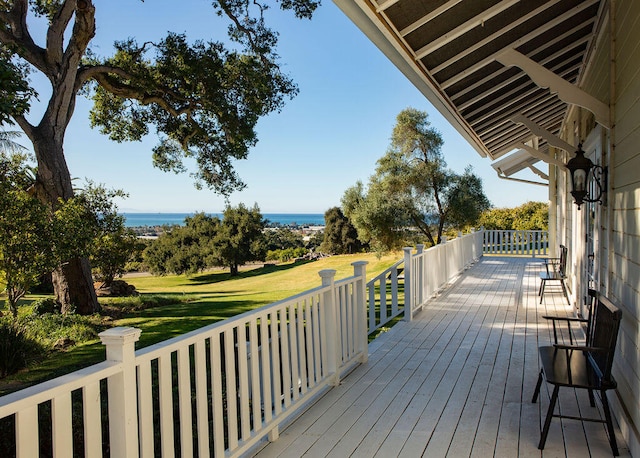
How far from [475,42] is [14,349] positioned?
770 centimetres

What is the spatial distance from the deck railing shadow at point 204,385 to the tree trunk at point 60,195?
23.7 ft

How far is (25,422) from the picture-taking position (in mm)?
1424

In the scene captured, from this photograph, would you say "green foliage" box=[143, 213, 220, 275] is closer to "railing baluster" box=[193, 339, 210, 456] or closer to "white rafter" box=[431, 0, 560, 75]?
"white rafter" box=[431, 0, 560, 75]

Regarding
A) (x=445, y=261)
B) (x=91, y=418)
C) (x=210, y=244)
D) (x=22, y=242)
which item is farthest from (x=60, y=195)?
(x=210, y=244)

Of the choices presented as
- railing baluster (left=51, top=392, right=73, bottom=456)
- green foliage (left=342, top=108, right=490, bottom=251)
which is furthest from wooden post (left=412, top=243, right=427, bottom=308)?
green foliage (left=342, top=108, right=490, bottom=251)

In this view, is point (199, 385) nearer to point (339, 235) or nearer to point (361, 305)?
point (361, 305)

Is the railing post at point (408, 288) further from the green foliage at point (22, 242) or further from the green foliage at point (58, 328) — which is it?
the green foliage at point (22, 242)

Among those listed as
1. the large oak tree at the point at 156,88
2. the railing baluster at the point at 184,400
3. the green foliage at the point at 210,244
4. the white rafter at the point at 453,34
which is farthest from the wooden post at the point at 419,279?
the green foliage at the point at 210,244

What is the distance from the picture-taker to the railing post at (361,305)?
435cm

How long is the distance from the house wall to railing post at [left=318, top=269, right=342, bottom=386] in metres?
2.01

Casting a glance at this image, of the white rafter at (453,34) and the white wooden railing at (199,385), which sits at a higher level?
the white rafter at (453,34)

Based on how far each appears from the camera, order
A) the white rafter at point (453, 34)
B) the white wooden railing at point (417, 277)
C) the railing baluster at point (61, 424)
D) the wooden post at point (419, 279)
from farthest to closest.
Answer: the wooden post at point (419, 279), the white wooden railing at point (417, 277), the white rafter at point (453, 34), the railing baluster at point (61, 424)

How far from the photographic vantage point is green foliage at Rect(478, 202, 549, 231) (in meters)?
19.8

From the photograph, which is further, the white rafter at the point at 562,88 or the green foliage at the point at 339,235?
the green foliage at the point at 339,235
